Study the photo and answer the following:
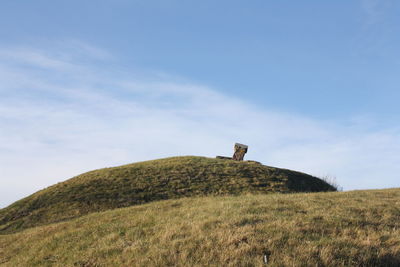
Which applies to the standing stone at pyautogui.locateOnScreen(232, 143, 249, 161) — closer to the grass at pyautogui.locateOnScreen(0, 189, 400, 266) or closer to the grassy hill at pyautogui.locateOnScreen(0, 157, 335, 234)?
the grassy hill at pyautogui.locateOnScreen(0, 157, 335, 234)

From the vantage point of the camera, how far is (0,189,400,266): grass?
8.95 meters

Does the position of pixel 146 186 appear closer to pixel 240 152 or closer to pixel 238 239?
pixel 240 152

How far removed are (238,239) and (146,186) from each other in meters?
22.5

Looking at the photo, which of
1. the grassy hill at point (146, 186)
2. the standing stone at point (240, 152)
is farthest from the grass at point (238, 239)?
the standing stone at point (240, 152)

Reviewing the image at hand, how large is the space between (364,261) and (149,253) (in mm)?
6177

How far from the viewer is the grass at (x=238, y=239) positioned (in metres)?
8.95

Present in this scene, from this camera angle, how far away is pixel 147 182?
3241 cm

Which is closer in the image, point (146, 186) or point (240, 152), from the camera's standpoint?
point (146, 186)

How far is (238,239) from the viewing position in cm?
986

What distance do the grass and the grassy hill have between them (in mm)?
11038

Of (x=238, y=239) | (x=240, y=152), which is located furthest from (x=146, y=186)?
(x=238, y=239)

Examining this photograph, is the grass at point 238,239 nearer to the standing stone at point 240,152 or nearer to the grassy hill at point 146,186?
the grassy hill at point 146,186

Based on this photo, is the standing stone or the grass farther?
the standing stone

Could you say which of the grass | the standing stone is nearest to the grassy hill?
the standing stone
